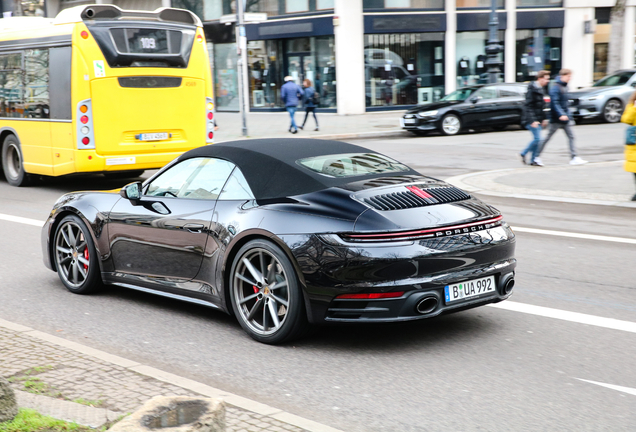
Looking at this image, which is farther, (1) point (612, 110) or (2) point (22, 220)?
(1) point (612, 110)

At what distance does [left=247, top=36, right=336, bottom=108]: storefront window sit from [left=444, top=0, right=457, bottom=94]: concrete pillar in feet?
16.5

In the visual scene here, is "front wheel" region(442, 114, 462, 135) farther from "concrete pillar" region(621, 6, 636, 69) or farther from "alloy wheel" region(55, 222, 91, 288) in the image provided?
"alloy wheel" region(55, 222, 91, 288)

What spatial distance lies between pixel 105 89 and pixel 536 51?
26206 millimetres

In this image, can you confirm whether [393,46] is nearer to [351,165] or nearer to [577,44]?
[577,44]

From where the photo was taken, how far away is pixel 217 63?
119 feet

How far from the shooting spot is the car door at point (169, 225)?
5.71 metres

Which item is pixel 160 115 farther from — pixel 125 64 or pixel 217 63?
pixel 217 63

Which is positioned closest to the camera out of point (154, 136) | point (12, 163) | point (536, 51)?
point (154, 136)

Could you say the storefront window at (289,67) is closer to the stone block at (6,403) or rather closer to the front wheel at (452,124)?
the front wheel at (452,124)

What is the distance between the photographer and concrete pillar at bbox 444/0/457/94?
3322 centimetres

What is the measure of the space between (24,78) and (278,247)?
10.8 m

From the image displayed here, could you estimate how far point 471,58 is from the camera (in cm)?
3397

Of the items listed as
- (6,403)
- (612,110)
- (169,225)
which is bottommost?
(6,403)

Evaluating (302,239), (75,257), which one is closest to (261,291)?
(302,239)
